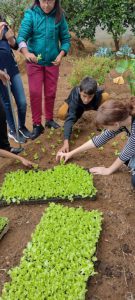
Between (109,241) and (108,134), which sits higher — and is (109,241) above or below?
below

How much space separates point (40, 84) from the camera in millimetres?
4934

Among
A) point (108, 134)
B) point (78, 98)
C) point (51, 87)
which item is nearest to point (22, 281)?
point (108, 134)

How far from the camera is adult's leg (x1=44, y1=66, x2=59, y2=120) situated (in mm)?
4914

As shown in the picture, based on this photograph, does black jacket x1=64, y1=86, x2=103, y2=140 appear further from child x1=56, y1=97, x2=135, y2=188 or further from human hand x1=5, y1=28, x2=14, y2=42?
human hand x1=5, y1=28, x2=14, y2=42

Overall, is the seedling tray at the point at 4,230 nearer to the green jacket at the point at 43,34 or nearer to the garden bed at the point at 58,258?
the garden bed at the point at 58,258

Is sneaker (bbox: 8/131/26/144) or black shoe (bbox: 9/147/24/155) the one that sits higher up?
black shoe (bbox: 9/147/24/155)

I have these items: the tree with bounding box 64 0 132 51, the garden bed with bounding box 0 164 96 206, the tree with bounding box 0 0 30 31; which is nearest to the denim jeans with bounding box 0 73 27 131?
the garden bed with bounding box 0 164 96 206

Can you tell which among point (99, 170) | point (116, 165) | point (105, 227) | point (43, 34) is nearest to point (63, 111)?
point (43, 34)

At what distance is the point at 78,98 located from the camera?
468 cm

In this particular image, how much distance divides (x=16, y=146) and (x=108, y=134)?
178cm

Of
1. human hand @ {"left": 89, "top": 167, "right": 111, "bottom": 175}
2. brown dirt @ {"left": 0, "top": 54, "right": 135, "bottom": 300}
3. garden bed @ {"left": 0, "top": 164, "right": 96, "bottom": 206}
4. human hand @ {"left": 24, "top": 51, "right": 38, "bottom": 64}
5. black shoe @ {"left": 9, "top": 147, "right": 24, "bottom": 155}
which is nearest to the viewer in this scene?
brown dirt @ {"left": 0, "top": 54, "right": 135, "bottom": 300}

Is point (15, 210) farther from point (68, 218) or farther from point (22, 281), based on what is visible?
point (22, 281)

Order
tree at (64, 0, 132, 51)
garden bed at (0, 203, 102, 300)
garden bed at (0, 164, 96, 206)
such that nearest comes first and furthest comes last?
garden bed at (0, 203, 102, 300)
garden bed at (0, 164, 96, 206)
tree at (64, 0, 132, 51)

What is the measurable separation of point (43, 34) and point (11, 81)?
2.18 feet
